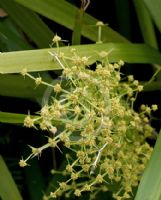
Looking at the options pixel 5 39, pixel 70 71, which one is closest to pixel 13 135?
pixel 5 39

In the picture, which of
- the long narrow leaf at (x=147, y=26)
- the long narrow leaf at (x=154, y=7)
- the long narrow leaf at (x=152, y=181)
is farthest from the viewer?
the long narrow leaf at (x=147, y=26)

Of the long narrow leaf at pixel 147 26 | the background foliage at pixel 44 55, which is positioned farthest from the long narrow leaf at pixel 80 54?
the long narrow leaf at pixel 147 26

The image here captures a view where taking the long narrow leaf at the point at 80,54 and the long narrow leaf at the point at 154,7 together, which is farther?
the long narrow leaf at the point at 154,7

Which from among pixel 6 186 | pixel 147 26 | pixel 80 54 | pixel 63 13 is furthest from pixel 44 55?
pixel 147 26

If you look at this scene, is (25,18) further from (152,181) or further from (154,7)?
(152,181)

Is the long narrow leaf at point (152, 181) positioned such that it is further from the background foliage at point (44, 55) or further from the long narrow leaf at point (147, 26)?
the long narrow leaf at point (147, 26)

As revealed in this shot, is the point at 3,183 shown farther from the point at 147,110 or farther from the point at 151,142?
the point at 151,142
